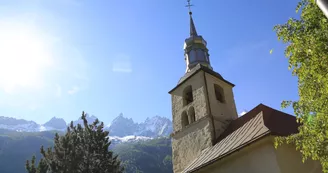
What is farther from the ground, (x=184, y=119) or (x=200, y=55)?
(x=200, y=55)

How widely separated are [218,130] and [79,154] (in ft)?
32.9

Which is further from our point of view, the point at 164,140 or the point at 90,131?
the point at 164,140

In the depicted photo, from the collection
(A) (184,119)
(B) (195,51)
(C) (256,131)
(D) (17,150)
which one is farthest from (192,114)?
(D) (17,150)

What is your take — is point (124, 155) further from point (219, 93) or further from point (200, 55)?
point (219, 93)

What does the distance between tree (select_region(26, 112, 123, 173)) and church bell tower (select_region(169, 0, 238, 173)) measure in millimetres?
5504

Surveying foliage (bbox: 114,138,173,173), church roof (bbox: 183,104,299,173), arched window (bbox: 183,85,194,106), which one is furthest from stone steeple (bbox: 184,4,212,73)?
foliage (bbox: 114,138,173,173)

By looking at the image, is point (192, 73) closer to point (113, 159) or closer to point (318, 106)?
point (113, 159)

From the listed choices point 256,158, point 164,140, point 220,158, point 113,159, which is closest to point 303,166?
point 256,158

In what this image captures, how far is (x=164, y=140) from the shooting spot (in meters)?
168

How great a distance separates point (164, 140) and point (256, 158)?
523ft

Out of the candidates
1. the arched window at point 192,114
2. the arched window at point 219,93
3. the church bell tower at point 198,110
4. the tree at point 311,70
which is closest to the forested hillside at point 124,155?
the church bell tower at point 198,110

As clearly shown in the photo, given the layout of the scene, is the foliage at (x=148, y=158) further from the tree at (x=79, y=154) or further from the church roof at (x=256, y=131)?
the church roof at (x=256, y=131)

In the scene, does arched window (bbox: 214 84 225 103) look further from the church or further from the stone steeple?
the stone steeple

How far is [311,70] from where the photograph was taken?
275 inches
